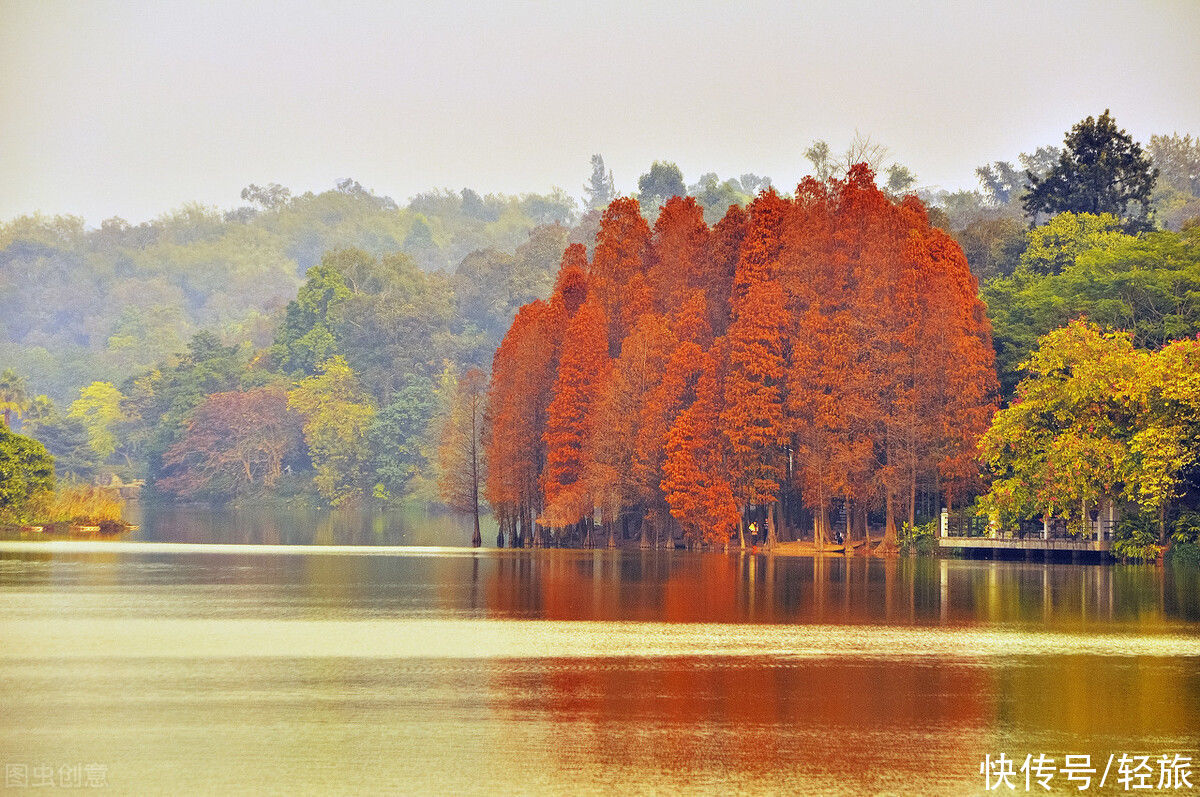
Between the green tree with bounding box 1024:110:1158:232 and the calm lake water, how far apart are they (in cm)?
3738

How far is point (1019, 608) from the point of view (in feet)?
115

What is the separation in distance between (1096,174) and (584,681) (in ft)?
197

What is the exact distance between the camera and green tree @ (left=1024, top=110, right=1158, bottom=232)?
247 ft

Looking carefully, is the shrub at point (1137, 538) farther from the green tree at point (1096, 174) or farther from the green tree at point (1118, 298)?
the green tree at point (1096, 174)

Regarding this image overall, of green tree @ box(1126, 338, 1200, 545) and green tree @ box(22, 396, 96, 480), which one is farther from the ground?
green tree @ box(22, 396, 96, 480)

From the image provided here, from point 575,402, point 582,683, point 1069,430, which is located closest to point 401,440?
point 575,402

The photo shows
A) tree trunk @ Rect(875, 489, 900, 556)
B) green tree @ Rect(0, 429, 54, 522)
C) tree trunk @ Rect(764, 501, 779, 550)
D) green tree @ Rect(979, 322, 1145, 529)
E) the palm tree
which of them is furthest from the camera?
the palm tree

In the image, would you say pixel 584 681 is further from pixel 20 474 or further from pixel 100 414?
pixel 100 414

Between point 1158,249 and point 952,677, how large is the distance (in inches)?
1566

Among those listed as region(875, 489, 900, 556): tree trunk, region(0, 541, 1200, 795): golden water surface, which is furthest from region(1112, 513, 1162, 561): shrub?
region(0, 541, 1200, 795): golden water surface

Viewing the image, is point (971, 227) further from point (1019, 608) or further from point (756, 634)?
point (756, 634)

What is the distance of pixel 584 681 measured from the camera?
23.1m

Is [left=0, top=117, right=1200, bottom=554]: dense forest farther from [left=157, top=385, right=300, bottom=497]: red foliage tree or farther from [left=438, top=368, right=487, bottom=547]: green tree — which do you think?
[left=157, top=385, right=300, bottom=497]: red foliage tree

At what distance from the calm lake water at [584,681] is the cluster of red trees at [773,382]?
1502cm
